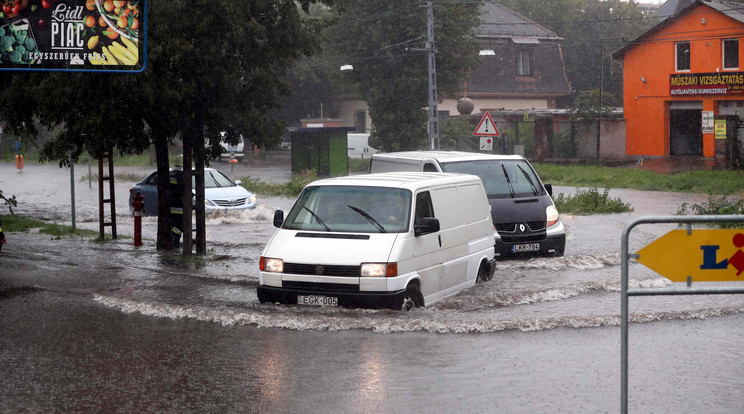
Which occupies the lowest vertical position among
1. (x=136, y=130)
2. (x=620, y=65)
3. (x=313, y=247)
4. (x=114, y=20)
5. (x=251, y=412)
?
(x=251, y=412)

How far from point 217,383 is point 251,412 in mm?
988

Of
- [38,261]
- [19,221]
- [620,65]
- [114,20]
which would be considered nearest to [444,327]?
[114,20]

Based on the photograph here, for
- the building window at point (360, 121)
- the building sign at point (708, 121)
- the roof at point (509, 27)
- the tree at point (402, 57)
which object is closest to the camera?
the building sign at point (708, 121)

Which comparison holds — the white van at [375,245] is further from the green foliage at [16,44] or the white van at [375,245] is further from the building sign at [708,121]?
the building sign at [708,121]

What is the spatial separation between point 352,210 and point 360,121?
61.3 metres

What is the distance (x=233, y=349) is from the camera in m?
9.47

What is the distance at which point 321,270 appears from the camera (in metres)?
10.7

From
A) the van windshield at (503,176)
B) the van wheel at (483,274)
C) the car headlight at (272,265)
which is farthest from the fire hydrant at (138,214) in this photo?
the car headlight at (272,265)

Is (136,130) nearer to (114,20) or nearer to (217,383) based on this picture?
(114,20)

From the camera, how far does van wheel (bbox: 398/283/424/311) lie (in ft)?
35.4

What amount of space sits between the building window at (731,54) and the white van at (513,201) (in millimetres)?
31683

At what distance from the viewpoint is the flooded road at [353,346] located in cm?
761

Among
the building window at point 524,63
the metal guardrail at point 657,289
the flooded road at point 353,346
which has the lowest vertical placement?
the flooded road at point 353,346

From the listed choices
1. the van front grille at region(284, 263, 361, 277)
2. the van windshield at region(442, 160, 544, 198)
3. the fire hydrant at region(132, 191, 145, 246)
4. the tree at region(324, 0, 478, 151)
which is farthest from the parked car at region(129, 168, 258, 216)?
the tree at region(324, 0, 478, 151)
